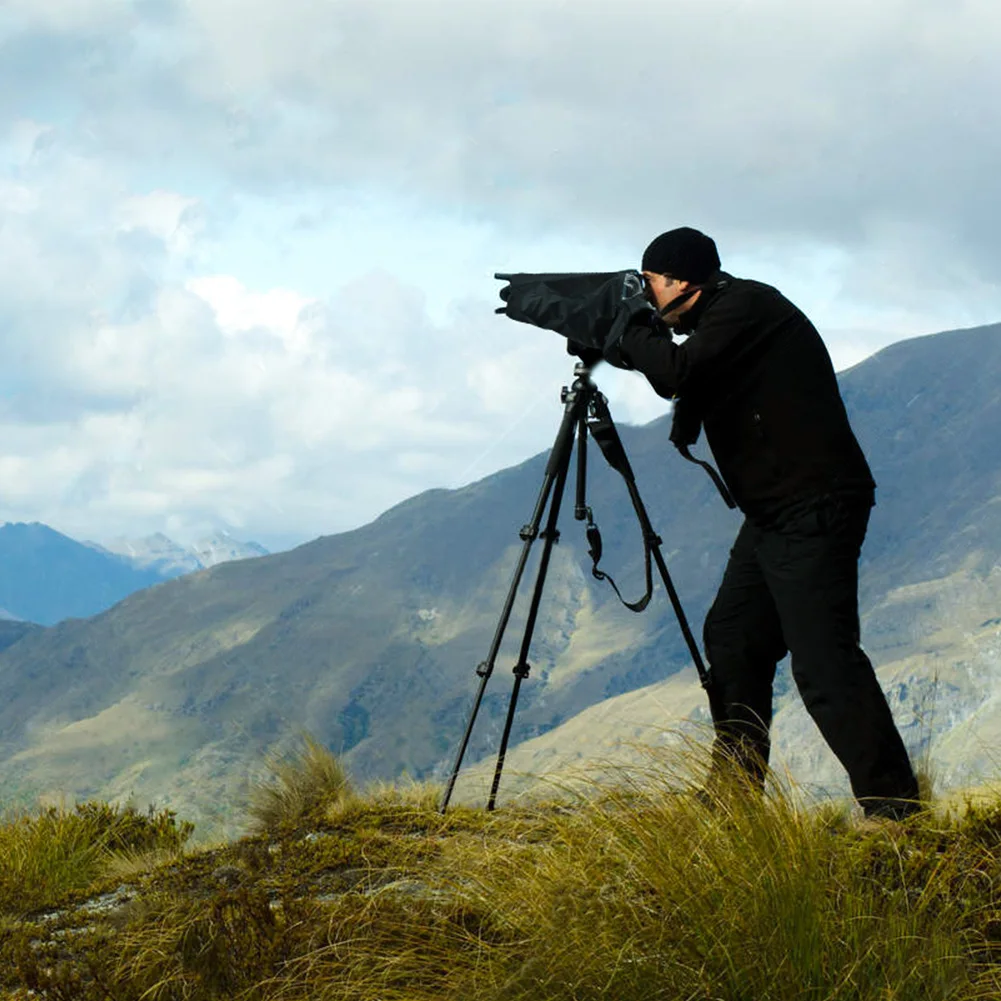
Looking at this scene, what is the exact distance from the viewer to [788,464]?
4.77 meters

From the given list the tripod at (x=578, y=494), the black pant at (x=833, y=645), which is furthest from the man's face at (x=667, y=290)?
the black pant at (x=833, y=645)

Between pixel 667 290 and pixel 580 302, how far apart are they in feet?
1.27

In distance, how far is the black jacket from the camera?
187 inches

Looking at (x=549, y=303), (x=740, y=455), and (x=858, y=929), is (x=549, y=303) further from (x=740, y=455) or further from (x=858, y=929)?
(x=858, y=929)

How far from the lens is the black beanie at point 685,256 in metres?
5.02

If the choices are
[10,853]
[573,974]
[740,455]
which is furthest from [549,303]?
[10,853]

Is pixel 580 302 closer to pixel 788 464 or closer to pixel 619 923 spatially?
pixel 788 464

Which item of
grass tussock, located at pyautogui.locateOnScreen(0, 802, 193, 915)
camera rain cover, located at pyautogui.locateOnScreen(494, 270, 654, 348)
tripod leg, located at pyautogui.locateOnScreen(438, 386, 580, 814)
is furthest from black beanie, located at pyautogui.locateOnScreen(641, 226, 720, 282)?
grass tussock, located at pyautogui.locateOnScreen(0, 802, 193, 915)

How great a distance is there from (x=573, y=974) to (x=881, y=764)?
2.01 m

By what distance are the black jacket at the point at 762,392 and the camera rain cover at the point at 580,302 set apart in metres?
0.17

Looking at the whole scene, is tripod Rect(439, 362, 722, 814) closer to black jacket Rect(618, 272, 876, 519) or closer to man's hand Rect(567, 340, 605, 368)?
man's hand Rect(567, 340, 605, 368)

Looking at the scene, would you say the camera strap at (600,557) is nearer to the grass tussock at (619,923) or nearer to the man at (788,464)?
the man at (788,464)

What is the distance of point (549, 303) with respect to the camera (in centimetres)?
536

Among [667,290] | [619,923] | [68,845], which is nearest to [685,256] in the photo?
[667,290]
